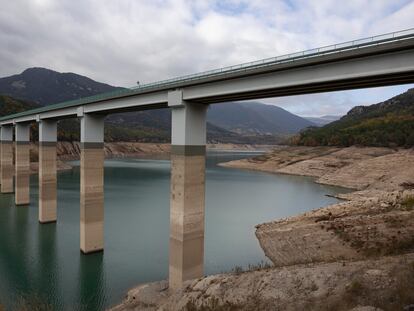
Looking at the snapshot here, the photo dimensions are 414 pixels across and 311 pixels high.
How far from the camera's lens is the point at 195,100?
20.7 m

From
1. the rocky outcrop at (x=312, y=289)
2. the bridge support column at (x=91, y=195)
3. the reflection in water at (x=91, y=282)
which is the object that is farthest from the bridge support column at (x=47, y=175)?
the rocky outcrop at (x=312, y=289)

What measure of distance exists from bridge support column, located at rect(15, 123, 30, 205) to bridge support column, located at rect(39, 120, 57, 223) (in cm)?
1024

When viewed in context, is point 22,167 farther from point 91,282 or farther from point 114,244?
point 91,282

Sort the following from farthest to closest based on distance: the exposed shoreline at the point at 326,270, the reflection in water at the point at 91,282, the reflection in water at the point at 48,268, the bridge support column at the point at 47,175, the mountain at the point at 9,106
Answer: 1. the mountain at the point at 9,106
2. the bridge support column at the point at 47,175
3. the reflection in water at the point at 48,268
4. the reflection in water at the point at 91,282
5. the exposed shoreline at the point at 326,270

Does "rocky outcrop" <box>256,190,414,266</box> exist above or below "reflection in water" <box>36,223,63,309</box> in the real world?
above

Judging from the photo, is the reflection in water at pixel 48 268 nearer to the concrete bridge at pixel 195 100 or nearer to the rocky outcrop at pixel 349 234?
the concrete bridge at pixel 195 100

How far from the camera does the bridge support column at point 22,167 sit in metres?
46.1

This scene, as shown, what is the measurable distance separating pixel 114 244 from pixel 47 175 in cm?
1337

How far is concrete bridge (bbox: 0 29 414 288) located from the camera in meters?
14.2

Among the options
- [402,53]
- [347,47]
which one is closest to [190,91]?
[347,47]

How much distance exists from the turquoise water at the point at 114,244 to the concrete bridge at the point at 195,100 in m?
2.98

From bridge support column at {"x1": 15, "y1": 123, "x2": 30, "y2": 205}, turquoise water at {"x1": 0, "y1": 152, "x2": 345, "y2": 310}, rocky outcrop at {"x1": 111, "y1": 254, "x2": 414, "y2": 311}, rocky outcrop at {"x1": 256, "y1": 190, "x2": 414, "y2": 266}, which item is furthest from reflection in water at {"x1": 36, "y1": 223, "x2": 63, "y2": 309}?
rocky outcrop at {"x1": 256, "y1": 190, "x2": 414, "y2": 266}

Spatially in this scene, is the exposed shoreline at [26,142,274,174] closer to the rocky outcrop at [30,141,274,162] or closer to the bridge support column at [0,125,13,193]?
the rocky outcrop at [30,141,274,162]

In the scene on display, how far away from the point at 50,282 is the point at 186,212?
10.7 meters
